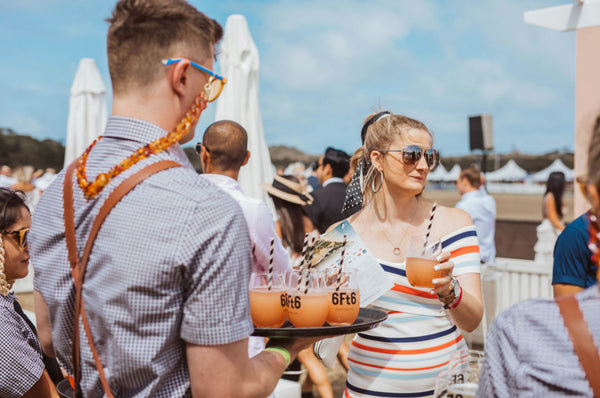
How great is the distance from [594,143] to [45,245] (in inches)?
47.8

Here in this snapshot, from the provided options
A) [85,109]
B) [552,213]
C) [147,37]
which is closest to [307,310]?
[147,37]

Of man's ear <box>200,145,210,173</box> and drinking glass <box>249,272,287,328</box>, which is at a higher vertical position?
man's ear <box>200,145,210,173</box>

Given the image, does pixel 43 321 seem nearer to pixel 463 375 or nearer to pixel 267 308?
pixel 267 308

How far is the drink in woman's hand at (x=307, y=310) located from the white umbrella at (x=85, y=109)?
31.4ft

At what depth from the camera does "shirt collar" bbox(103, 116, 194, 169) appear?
1.34 metres

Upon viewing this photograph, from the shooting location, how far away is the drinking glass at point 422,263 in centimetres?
212

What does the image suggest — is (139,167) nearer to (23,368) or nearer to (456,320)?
(23,368)

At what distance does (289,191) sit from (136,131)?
4120mm

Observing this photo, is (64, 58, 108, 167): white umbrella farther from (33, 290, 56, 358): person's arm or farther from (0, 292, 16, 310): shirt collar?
(33, 290, 56, 358): person's arm

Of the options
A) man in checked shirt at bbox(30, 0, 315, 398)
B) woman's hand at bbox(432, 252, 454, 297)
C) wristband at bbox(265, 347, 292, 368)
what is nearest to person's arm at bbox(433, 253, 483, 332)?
woman's hand at bbox(432, 252, 454, 297)

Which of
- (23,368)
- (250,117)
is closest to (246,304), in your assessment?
(23,368)

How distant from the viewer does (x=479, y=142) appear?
1189 centimetres

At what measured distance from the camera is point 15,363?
6.86ft

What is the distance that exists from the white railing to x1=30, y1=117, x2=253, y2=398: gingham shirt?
18.7 ft
